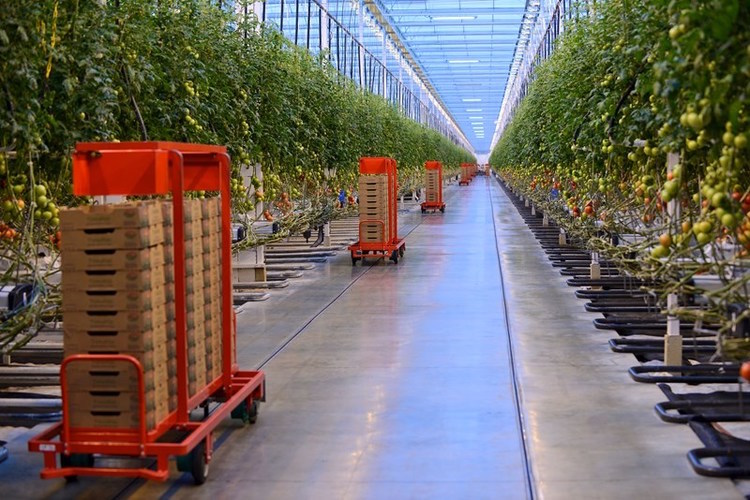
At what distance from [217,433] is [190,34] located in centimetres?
379

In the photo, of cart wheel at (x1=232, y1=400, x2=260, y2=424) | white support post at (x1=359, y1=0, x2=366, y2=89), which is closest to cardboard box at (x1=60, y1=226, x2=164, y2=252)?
cart wheel at (x1=232, y1=400, x2=260, y2=424)

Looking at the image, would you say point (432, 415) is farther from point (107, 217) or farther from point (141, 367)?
point (107, 217)

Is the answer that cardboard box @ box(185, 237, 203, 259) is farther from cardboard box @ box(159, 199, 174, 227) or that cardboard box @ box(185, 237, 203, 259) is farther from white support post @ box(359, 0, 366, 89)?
white support post @ box(359, 0, 366, 89)

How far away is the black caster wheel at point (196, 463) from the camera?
16.1 ft

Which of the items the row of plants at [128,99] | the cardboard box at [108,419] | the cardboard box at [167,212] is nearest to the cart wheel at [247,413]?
the row of plants at [128,99]

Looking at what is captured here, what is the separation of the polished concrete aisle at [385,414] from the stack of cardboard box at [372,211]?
4056mm

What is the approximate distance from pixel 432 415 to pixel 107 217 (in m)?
2.49

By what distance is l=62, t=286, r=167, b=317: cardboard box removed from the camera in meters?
4.62

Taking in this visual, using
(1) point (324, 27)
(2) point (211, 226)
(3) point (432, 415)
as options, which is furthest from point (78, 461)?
(1) point (324, 27)

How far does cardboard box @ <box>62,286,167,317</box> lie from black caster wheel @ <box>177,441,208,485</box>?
2.41ft

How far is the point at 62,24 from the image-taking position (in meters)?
6.00

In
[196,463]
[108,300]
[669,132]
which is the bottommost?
[196,463]

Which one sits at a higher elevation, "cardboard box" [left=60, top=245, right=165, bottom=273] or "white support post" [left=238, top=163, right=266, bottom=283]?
"cardboard box" [left=60, top=245, right=165, bottom=273]

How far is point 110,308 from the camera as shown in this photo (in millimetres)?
4637
